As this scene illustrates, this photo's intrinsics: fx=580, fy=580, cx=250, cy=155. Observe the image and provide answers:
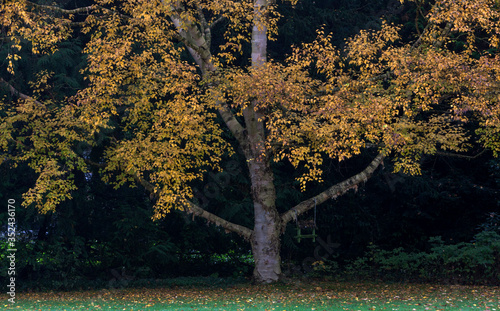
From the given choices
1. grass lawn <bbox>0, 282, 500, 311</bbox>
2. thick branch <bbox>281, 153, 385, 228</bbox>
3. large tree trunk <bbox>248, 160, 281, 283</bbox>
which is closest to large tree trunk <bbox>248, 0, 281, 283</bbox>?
large tree trunk <bbox>248, 160, 281, 283</bbox>

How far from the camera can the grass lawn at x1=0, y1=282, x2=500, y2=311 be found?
1127 cm

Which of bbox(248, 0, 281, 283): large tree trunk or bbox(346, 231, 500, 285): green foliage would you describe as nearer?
bbox(346, 231, 500, 285): green foliage

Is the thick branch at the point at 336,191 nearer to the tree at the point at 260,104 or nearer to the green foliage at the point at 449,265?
the tree at the point at 260,104

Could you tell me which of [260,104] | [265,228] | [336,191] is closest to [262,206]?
[265,228]

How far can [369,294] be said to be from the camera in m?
13.2

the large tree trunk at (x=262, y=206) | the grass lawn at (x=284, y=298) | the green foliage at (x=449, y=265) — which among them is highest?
the large tree trunk at (x=262, y=206)

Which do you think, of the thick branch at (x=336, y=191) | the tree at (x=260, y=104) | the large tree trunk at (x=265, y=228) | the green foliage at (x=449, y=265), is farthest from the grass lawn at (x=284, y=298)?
the thick branch at (x=336, y=191)

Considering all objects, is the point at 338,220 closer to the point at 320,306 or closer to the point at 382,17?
the point at 382,17

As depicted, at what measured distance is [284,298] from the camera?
12.7m

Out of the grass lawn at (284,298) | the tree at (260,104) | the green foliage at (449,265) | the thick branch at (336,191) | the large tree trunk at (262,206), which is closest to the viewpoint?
the grass lawn at (284,298)

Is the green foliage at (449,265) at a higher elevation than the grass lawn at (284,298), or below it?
higher

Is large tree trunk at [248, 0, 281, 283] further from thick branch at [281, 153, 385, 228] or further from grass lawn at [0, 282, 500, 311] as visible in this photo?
grass lawn at [0, 282, 500, 311]

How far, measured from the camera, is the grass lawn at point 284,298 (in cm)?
1127

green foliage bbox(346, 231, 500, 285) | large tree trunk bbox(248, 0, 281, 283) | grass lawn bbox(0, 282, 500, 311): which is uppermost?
large tree trunk bbox(248, 0, 281, 283)
